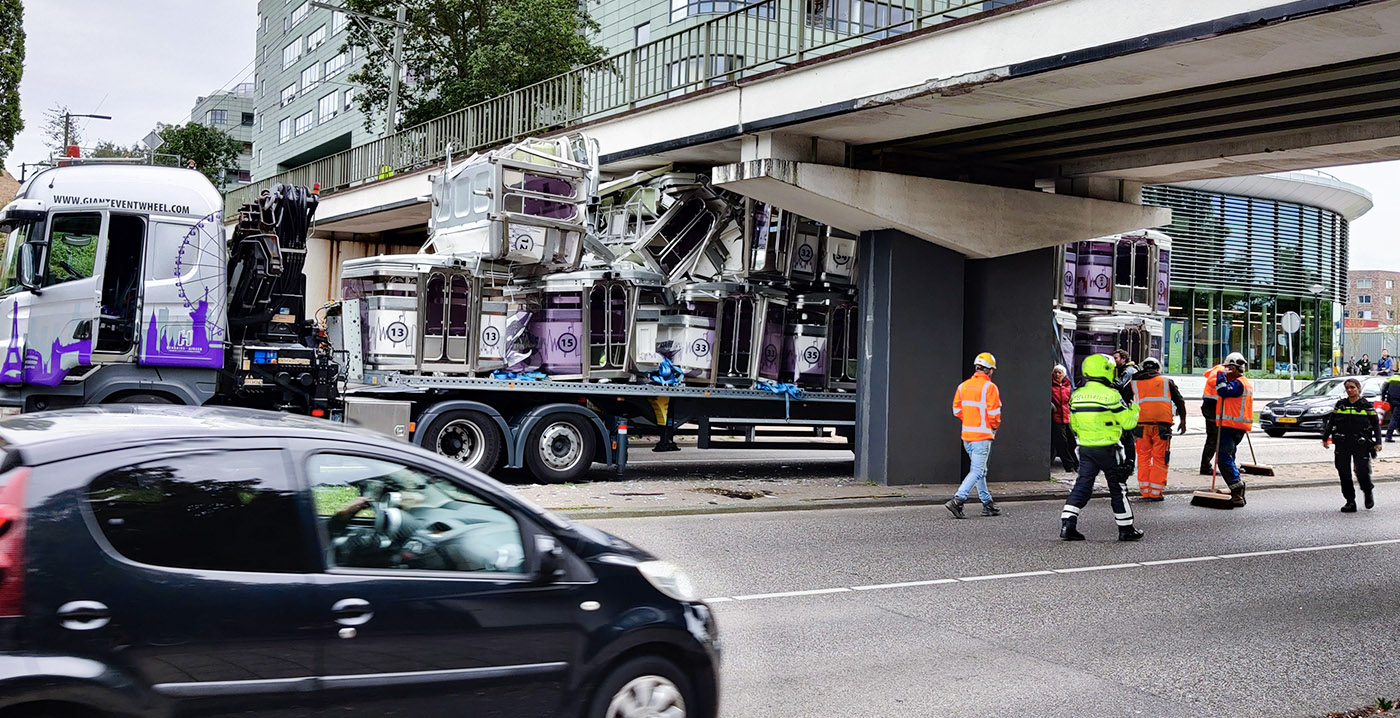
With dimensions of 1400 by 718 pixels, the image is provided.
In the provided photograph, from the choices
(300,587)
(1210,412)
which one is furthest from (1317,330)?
(300,587)

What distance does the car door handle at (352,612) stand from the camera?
390 centimetres

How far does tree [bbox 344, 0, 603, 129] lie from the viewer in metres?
28.8

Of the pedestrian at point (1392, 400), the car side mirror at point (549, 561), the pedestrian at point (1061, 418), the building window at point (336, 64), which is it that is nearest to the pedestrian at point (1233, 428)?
the pedestrian at point (1061, 418)

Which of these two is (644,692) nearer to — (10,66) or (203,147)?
(10,66)

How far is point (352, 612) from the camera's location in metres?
3.93

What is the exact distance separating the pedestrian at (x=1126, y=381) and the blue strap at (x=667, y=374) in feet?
20.7

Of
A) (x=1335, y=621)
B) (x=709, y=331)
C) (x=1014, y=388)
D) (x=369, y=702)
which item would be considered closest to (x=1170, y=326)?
(x=1014, y=388)

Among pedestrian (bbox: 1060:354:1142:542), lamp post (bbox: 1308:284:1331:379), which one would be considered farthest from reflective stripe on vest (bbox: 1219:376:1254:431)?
lamp post (bbox: 1308:284:1331:379)

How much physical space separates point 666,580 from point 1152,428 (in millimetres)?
11941

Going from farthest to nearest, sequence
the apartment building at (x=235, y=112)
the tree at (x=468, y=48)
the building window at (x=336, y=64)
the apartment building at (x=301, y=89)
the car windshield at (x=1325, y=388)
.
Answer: the apartment building at (x=235, y=112)
the apartment building at (x=301, y=89)
the building window at (x=336, y=64)
the tree at (x=468, y=48)
the car windshield at (x=1325, y=388)

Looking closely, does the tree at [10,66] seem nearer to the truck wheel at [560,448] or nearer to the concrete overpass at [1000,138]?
the concrete overpass at [1000,138]

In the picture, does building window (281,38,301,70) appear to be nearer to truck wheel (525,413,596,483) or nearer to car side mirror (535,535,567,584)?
truck wheel (525,413,596,483)

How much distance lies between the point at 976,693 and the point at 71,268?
10.2m

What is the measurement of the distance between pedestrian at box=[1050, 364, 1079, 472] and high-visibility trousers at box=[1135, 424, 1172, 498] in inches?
92.2
